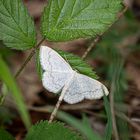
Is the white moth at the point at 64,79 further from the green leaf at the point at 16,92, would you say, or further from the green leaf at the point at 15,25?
the green leaf at the point at 16,92

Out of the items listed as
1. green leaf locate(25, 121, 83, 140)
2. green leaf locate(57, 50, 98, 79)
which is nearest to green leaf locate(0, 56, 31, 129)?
green leaf locate(25, 121, 83, 140)

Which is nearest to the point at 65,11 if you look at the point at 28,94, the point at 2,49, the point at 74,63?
the point at 74,63

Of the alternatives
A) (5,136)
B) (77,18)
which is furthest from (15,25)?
(5,136)

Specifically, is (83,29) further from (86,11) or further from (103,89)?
(103,89)

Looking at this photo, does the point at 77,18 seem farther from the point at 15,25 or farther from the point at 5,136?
the point at 5,136

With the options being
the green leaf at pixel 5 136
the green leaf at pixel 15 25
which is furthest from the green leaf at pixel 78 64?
the green leaf at pixel 5 136

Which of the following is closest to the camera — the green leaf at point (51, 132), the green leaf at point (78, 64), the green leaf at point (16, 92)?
the green leaf at point (16, 92)
